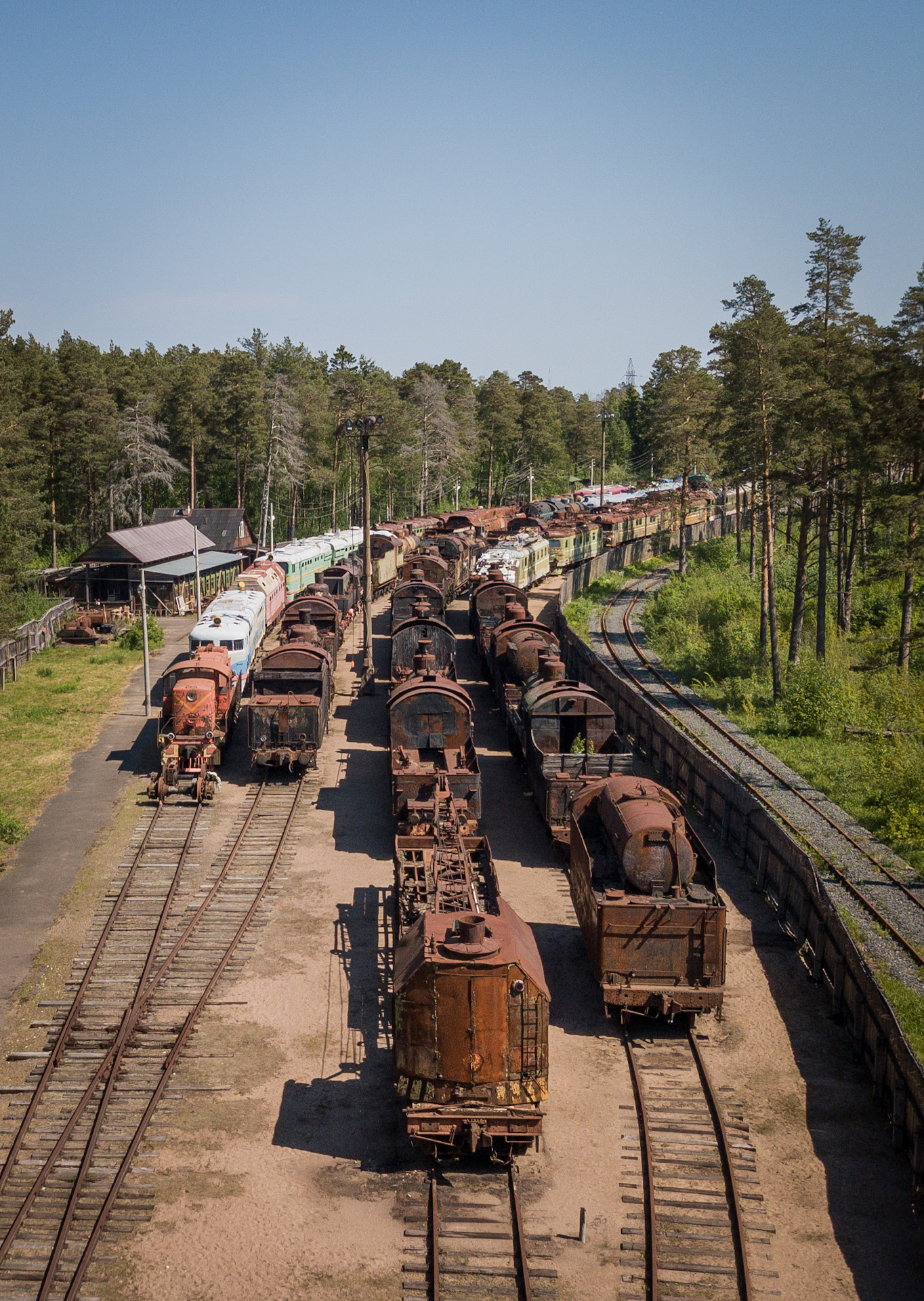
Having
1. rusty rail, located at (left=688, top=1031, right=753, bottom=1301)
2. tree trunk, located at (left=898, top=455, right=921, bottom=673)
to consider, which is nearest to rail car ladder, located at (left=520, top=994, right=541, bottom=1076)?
rusty rail, located at (left=688, top=1031, right=753, bottom=1301)

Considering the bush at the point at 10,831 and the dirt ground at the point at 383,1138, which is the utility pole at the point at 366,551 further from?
the dirt ground at the point at 383,1138

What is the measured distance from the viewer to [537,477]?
11419 cm

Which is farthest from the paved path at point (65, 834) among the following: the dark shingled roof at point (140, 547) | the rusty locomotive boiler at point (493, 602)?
the dark shingled roof at point (140, 547)

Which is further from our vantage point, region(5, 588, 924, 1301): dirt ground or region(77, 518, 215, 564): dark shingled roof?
region(77, 518, 215, 564): dark shingled roof

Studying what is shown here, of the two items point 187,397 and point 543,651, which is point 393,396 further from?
point 543,651

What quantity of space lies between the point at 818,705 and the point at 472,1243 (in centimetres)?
2437

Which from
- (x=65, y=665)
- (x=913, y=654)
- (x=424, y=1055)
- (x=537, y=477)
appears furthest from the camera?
(x=537, y=477)

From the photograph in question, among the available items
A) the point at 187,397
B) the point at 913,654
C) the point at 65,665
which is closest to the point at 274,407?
the point at 187,397

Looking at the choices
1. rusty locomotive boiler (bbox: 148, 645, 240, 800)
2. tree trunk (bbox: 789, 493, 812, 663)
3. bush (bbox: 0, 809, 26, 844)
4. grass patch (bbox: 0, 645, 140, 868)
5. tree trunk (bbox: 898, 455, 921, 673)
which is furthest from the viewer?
tree trunk (bbox: 789, 493, 812, 663)

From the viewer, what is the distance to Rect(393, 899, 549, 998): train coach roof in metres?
13.1

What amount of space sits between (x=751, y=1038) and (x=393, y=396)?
76335 millimetres

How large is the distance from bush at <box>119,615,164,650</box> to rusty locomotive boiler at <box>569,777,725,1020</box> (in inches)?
1232

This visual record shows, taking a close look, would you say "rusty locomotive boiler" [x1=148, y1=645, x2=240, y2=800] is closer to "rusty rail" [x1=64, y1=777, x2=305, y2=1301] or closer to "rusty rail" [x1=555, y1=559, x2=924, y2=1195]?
"rusty rail" [x1=64, y1=777, x2=305, y2=1301]

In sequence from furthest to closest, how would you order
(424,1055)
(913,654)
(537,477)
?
(537,477) < (913,654) < (424,1055)
